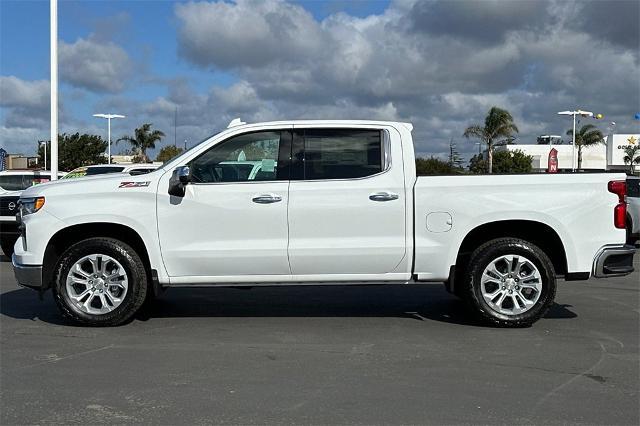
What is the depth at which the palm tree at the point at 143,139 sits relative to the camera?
7031 centimetres

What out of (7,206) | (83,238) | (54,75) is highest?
(54,75)

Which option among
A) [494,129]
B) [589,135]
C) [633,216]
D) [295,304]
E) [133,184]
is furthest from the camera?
[589,135]

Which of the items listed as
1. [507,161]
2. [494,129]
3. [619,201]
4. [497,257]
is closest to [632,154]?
[507,161]

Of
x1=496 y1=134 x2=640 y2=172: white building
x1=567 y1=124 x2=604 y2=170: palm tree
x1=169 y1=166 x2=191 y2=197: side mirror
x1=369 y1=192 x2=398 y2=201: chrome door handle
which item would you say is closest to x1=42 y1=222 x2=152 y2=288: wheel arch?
x1=169 y1=166 x2=191 y2=197: side mirror

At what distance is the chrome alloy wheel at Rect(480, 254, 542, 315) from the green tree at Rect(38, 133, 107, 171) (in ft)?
170

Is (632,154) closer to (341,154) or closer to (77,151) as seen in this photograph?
(77,151)

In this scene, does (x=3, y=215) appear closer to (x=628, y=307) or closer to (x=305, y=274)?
(x=305, y=274)

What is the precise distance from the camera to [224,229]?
21.2 ft

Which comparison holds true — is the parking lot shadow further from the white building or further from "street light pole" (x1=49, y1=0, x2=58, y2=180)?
the white building

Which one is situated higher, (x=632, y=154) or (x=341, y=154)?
(x=632, y=154)

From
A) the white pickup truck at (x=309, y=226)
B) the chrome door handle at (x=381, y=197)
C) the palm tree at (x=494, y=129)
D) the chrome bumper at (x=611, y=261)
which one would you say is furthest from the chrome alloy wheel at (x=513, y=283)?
the palm tree at (x=494, y=129)

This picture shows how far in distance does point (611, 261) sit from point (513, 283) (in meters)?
0.97

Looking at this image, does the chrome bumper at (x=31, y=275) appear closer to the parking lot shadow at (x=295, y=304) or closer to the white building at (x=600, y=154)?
the parking lot shadow at (x=295, y=304)

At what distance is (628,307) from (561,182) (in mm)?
2242
